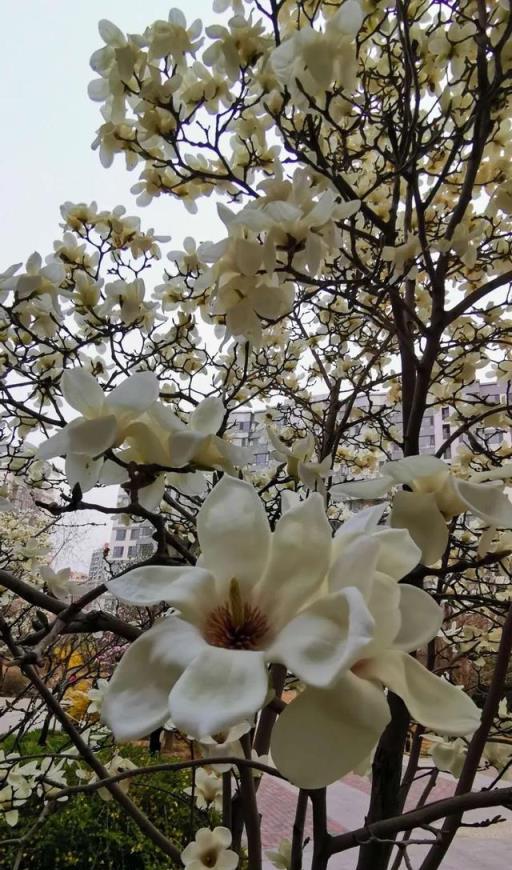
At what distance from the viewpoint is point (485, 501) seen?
37 centimetres

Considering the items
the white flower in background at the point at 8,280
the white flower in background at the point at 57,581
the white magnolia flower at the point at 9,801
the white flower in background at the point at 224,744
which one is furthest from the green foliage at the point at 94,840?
the white flower in background at the point at 8,280

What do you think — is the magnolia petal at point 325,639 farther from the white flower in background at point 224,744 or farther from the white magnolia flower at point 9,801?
the white magnolia flower at point 9,801

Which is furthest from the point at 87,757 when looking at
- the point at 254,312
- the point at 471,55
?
the point at 471,55

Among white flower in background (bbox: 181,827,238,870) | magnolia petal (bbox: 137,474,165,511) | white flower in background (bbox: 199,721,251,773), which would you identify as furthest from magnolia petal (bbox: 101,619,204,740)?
white flower in background (bbox: 181,827,238,870)

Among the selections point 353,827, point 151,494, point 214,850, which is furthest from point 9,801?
point 353,827

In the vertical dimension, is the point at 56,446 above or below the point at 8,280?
below

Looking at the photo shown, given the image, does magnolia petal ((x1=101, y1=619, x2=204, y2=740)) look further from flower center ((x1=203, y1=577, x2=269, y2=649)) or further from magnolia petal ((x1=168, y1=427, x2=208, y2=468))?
magnolia petal ((x1=168, y1=427, x2=208, y2=468))

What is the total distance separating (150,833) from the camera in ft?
2.68

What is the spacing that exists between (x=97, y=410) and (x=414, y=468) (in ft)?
0.72

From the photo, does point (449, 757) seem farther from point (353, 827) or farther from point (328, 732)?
point (353, 827)

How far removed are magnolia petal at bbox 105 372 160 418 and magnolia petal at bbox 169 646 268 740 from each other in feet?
0.61

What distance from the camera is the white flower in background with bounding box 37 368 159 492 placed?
40cm

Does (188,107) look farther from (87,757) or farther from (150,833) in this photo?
(150,833)

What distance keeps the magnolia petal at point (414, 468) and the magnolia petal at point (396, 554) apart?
9 cm
